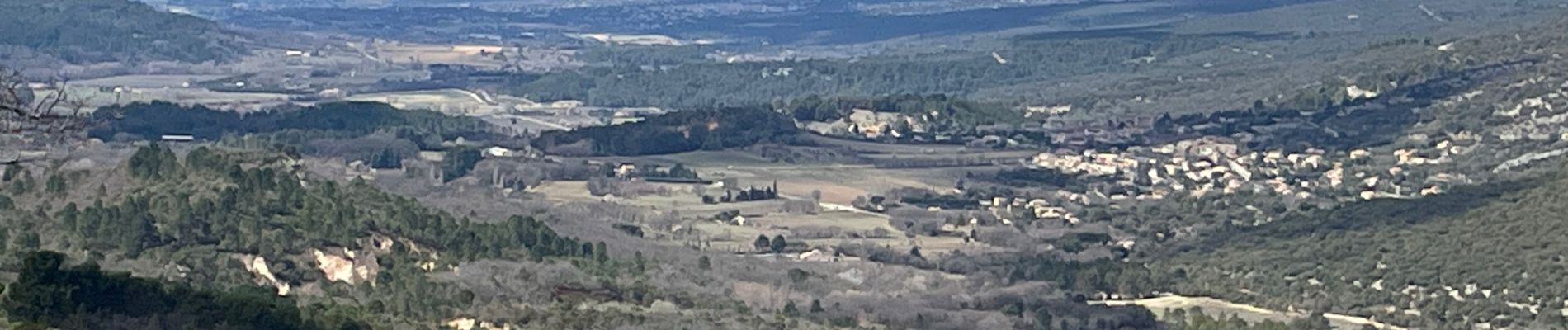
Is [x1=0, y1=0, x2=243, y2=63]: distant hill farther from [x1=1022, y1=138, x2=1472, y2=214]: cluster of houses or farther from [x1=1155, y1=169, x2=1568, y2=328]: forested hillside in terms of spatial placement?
[x1=1155, y1=169, x2=1568, y2=328]: forested hillside

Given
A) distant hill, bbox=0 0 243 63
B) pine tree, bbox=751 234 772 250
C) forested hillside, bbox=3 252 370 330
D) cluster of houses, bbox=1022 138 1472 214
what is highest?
forested hillside, bbox=3 252 370 330

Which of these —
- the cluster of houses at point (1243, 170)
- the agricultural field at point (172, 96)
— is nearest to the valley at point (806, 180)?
the cluster of houses at point (1243, 170)

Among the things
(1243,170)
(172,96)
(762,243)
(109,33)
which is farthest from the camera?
(109,33)

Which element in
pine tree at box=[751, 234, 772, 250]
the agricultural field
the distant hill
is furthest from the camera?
the distant hill

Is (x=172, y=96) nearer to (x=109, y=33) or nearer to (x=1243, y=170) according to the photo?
(x=109, y=33)

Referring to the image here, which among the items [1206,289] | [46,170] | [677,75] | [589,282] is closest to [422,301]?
[589,282]

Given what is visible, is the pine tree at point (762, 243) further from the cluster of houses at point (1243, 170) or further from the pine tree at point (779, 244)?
the cluster of houses at point (1243, 170)

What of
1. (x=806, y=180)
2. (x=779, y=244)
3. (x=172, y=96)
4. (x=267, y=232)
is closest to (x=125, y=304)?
(x=267, y=232)

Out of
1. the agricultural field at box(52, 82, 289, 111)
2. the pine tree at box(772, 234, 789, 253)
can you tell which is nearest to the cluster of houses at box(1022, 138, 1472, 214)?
the pine tree at box(772, 234, 789, 253)

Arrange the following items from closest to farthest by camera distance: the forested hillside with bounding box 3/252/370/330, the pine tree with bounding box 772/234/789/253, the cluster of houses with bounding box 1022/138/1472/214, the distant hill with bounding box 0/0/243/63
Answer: the forested hillside with bounding box 3/252/370/330, the pine tree with bounding box 772/234/789/253, the cluster of houses with bounding box 1022/138/1472/214, the distant hill with bounding box 0/0/243/63
